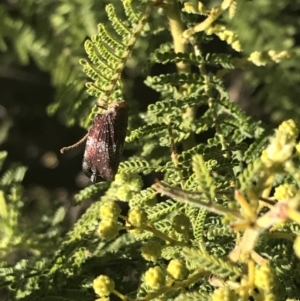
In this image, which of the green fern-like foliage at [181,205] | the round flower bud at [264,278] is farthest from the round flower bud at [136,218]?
the round flower bud at [264,278]

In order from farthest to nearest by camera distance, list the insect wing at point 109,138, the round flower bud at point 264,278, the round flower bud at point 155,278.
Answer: the insect wing at point 109,138, the round flower bud at point 155,278, the round flower bud at point 264,278

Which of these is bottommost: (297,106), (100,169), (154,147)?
(100,169)

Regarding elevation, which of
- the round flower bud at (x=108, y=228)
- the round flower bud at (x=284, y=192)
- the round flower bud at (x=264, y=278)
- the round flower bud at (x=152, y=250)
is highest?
the round flower bud at (x=284, y=192)

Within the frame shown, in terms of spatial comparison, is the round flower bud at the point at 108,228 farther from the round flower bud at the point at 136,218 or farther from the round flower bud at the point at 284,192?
the round flower bud at the point at 284,192

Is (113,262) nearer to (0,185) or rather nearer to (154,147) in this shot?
(154,147)

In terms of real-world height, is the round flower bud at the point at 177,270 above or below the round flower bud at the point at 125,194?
below

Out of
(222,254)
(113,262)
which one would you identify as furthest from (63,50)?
(222,254)

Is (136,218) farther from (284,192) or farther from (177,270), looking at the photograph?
(284,192)

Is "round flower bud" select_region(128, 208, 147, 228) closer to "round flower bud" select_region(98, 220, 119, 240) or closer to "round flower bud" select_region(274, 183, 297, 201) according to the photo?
"round flower bud" select_region(98, 220, 119, 240)

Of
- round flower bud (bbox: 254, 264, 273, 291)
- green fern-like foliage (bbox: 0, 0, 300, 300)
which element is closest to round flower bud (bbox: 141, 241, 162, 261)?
green fern-like foliage (bbox: 0, 0, 300, 300)
